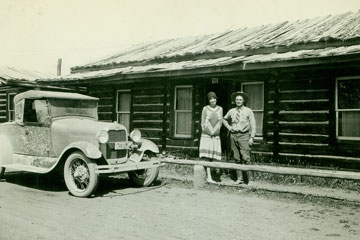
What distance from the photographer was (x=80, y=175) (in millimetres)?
6980

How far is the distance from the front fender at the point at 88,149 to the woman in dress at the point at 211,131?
248 centimetres

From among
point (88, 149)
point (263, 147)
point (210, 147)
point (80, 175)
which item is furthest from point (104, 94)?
point (88, 149)

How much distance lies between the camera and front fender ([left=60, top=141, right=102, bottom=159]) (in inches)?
262

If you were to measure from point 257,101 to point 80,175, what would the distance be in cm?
563

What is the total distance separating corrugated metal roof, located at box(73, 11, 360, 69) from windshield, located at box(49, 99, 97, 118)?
14.5 feet

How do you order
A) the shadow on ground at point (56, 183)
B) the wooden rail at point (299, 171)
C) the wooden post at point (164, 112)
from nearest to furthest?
the wooden rail at point (299, 171), the shadow on ground at point (56, 183), the wooden post at point (164, 112)

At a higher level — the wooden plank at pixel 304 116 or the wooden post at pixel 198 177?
the wooden plank at pixel 304 116

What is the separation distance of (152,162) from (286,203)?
8.72 ft

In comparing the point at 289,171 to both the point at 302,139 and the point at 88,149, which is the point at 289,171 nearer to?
the point at 302,139

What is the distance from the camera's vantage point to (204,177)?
7973 mm

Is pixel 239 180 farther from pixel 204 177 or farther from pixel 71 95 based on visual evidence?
pixel 71 95

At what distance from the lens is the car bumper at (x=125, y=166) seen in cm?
672

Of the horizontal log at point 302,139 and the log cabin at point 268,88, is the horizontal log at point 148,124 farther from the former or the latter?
the horizontal log at point 302,139

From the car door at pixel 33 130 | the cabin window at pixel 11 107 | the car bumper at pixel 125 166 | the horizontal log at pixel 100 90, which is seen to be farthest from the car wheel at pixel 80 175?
the cabin window at pixel 11 107
